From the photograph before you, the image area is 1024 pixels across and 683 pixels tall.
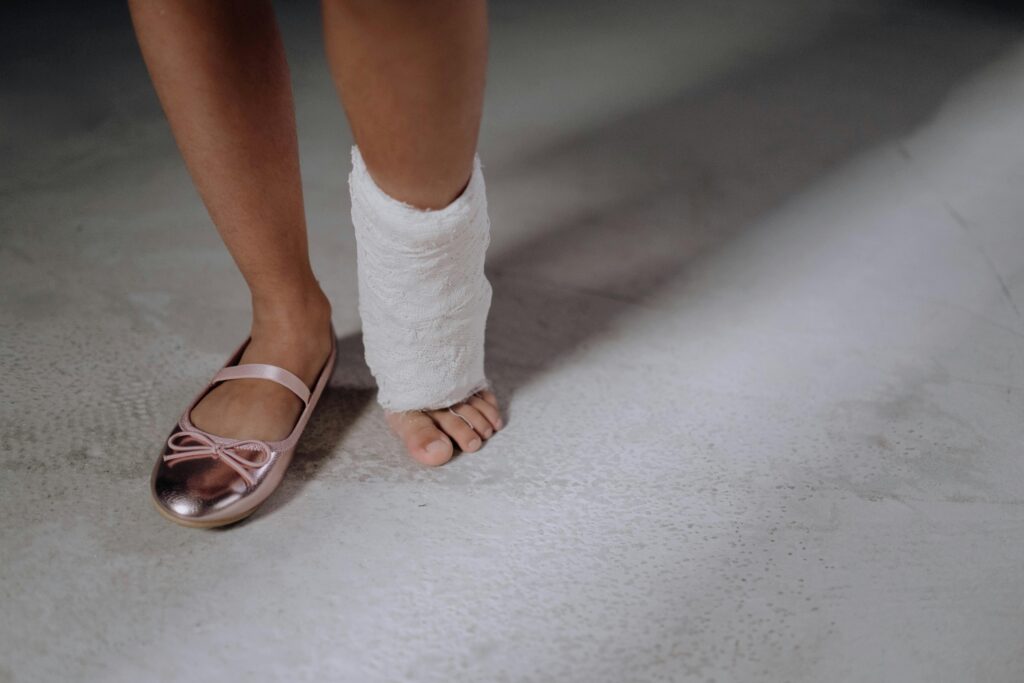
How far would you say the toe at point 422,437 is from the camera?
3.15 ft

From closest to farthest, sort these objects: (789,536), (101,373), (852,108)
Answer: (789,536) → (101,373) → (852,108)

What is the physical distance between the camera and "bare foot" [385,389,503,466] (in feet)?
3.16

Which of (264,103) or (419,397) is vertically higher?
(264,103)

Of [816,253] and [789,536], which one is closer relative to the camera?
[789,536]

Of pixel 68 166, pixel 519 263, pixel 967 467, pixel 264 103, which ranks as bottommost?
pixel 68 166

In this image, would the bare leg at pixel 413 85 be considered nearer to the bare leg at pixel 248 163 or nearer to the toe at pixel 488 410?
the bare leg at pixel 248 163

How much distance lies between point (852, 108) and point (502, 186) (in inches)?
37.0

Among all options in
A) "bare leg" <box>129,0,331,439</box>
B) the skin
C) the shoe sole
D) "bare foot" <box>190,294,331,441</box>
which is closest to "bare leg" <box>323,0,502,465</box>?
the skin

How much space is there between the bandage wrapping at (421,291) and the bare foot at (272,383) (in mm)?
91

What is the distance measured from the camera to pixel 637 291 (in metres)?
1.31

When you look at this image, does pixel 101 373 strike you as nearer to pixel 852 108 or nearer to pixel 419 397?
pixel 419 397

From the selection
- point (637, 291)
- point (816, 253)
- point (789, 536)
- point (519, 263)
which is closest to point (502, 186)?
point (519, 263)

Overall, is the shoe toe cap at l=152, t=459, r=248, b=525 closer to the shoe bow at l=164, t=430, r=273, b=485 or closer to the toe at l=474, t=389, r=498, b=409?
the shoe bow at l=164, t=430, r=273, b=485

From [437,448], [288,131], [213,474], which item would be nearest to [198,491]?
[213,474]
